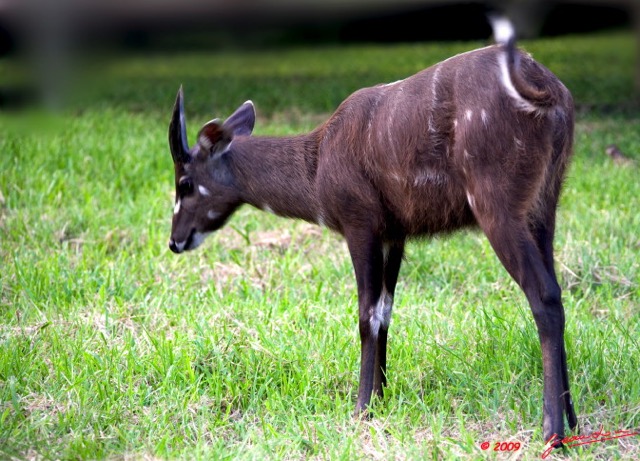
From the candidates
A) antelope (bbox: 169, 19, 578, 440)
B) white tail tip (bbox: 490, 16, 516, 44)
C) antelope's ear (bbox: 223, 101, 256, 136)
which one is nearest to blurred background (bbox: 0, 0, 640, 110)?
white tail tip (bbox: 490, 16, 516, 44)

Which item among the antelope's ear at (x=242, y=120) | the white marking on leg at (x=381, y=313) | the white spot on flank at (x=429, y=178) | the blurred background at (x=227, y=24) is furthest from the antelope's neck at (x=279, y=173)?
the blurred background at (x=227, y=24)

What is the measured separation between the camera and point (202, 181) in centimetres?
494

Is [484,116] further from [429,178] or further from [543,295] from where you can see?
[543,295]

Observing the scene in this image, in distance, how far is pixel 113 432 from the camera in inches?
164

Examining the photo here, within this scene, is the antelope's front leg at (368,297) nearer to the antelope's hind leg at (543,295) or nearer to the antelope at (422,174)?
the antelope at (422,174)

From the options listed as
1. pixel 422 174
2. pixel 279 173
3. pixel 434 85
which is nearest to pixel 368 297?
pixel 422 174

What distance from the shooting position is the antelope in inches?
152

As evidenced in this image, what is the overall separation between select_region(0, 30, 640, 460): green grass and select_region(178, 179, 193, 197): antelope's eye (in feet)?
2.29

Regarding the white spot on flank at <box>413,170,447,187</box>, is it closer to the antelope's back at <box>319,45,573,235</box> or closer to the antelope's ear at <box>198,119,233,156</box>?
the antelope's back at <box>319,45,573,235</box>

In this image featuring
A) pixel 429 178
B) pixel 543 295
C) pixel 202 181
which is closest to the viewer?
pixel 543 295

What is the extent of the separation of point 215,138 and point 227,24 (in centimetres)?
880

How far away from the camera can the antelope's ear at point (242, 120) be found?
5.16m

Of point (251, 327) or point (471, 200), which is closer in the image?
point (471, 200)

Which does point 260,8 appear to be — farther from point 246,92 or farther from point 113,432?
point 113,432
